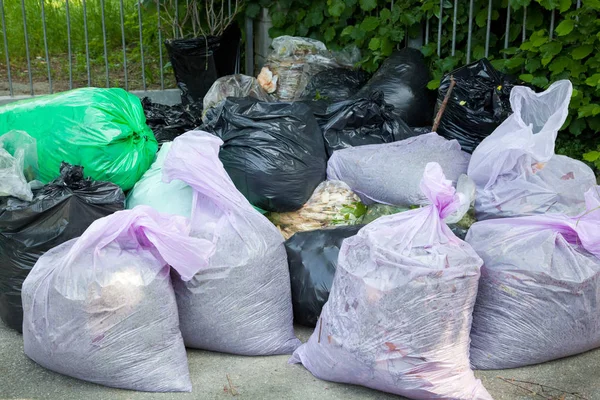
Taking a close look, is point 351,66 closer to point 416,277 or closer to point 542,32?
point 542,32

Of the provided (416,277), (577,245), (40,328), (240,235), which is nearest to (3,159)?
(40,328)

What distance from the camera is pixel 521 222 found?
9.80ft

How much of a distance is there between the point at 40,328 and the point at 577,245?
198cm

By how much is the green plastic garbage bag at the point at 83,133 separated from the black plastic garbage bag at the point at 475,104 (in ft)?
5.51

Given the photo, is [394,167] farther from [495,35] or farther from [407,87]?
[495,35]

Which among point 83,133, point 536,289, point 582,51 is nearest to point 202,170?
point 83,133

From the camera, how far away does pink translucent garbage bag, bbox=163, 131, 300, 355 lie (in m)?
2.97

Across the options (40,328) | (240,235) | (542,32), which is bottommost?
(40,328)

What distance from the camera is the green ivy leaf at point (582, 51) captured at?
13.6ft

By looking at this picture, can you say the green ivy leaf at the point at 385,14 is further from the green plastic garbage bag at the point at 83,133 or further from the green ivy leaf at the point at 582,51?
the green plastic garbage bag at the point at 83,133

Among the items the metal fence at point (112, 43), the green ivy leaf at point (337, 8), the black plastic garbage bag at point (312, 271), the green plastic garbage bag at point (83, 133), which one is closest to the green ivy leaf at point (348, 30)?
the green ivy leaf at point (337, 8)

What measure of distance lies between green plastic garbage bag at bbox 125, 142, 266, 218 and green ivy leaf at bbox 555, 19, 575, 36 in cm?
215

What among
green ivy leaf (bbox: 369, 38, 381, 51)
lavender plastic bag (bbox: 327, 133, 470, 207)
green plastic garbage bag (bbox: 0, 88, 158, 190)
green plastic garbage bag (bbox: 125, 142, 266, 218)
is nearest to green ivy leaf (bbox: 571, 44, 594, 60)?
lavender plastic bag (bbox: 327, 133, 470, 207)

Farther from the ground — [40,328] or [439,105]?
[439,105]
